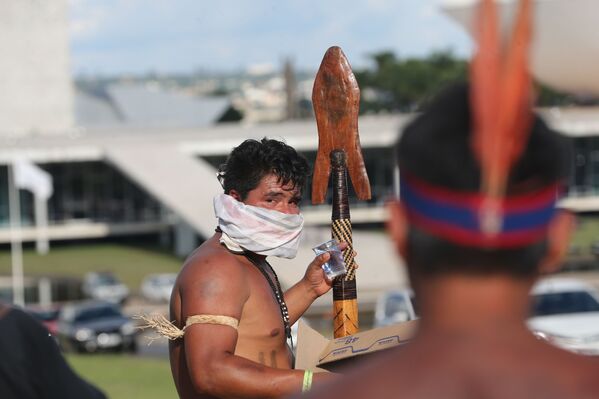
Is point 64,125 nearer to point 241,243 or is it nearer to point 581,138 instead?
point 581,138

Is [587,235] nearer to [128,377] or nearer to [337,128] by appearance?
[128,377]

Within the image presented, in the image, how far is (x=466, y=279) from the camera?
76.4 inches

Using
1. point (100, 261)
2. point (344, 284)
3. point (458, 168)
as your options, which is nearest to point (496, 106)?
point (458, 168)

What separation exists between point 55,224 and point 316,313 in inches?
1090

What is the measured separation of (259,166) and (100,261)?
43265mm

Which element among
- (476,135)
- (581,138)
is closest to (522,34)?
(476,135)

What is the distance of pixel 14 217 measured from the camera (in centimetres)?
5200

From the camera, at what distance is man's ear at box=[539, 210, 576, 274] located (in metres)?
2.03

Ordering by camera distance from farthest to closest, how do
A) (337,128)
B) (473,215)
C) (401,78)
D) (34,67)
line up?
(401,78)
(34,67)
(337,128)
(473,215)

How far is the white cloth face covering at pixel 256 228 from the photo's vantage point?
4508mm

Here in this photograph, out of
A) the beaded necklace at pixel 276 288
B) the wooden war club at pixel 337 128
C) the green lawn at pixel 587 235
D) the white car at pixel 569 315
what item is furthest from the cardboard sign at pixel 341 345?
the green lawn at pixel 587 235

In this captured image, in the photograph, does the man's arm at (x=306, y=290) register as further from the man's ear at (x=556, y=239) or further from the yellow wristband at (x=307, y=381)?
the man's ear at (x=556, y=239)

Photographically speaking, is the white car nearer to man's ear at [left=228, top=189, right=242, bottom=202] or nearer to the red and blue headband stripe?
man's ear at [left=228, top=189, right=242, bottom=202]

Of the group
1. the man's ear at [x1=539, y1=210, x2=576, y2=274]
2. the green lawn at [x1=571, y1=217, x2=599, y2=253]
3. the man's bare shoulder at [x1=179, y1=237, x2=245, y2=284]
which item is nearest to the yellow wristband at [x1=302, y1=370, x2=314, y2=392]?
the man's bare shoulder at [x1=179, y1=237, x2=245, y2=284]
